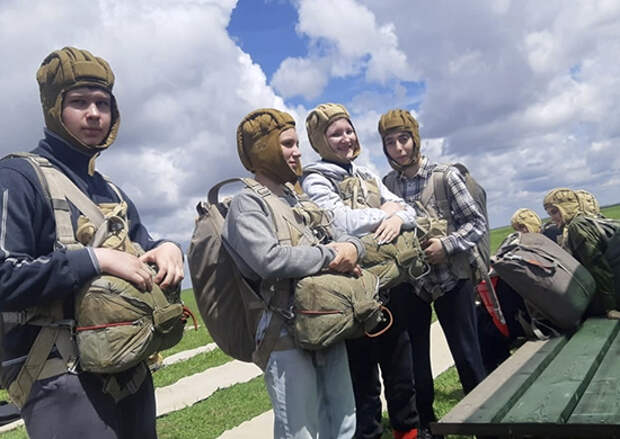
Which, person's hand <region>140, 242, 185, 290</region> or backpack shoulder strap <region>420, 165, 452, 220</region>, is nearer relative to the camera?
person's hand <region>140, 242, 185, 290</region>

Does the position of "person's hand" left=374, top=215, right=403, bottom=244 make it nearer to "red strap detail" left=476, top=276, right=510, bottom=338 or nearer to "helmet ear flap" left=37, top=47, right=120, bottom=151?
"helmet ear flap" left=37, top=47, right=120, bottom=151

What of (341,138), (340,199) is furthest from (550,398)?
(341,138)

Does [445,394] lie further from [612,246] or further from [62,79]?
[62,79]

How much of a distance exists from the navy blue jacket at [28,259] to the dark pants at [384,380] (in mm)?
2374

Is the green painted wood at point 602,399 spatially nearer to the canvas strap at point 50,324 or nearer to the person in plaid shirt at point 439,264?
the person in plaid shirt at point 439,264

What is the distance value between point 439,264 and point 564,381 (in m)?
1.35

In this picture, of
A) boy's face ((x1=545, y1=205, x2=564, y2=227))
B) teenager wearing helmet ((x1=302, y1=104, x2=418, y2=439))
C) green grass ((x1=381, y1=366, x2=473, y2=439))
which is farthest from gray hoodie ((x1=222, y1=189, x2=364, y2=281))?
boy's face ((x1=545, y1=205, x2=564, y2=227))

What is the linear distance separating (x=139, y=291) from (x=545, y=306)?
334 centimetres

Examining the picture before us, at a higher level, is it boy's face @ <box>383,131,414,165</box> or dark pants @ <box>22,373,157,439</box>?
boy's face @ <box>383,131,414,165</box>

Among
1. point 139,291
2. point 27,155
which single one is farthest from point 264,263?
point 27,155

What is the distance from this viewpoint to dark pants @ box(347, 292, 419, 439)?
393cm

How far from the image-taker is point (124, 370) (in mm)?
2266

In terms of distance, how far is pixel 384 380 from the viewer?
4.00 m

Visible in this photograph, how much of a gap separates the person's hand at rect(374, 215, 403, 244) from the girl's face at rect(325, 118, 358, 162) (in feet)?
2.29
